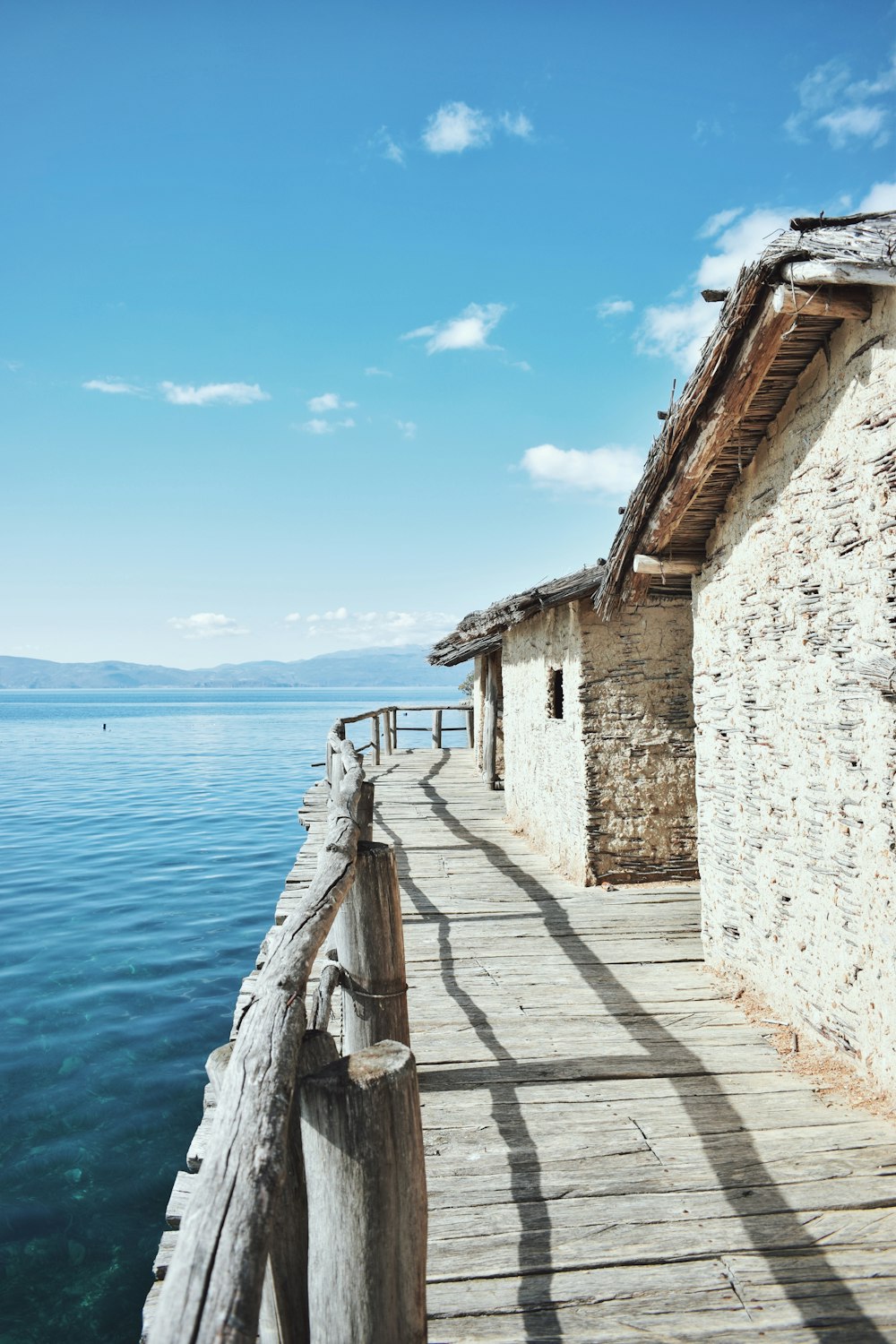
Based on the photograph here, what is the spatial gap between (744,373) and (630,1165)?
3.75 meters

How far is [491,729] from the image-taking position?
14.7m

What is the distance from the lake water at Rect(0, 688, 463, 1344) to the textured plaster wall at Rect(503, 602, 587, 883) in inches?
167

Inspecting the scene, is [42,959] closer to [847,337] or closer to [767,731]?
[767,731]

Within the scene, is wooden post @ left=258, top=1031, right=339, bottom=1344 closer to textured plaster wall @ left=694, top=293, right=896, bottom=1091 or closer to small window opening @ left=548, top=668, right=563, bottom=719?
textured plaster wall @ left=694, top=293, right=896, bottom=1091

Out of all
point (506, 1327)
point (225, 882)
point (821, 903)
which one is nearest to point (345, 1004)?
point (506, 1327)

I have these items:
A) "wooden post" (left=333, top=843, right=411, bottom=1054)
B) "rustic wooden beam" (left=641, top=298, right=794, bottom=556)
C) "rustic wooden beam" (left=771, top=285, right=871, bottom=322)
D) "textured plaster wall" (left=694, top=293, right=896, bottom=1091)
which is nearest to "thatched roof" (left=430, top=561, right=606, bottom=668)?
"rustic wooden beam" (left=641, top=298, right=794, bottom=556)

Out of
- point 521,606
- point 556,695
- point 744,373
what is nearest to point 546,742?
point 556,695

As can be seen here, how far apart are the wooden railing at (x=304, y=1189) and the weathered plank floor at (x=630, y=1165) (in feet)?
4.10

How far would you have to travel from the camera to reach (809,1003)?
429 centimetres

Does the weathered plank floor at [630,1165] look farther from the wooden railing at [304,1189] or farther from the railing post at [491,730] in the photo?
the railing post at [491,730]

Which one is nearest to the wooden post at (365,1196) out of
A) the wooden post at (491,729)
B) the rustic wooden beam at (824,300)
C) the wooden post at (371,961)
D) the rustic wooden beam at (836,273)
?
the wooden post at (371,961)

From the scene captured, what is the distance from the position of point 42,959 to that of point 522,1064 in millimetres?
9409

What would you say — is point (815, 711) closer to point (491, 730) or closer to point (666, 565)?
point (666, 565)

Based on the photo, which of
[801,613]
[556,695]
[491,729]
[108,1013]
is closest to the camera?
[801,613]
